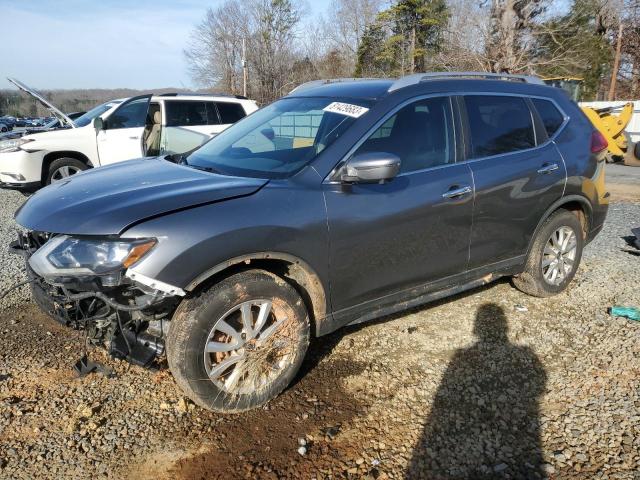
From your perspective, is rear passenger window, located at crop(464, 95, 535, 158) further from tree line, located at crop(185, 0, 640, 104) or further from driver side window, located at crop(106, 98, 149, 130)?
tree line, located at crop(185, 0, 640, 104)

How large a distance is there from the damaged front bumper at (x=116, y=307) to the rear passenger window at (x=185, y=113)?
6.38 meters

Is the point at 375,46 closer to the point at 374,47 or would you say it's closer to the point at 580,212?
the point at 374,47

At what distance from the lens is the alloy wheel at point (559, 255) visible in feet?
13.9

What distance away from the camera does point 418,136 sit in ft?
10.8

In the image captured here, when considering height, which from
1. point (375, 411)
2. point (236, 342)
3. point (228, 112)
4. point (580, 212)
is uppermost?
point (228, 112)

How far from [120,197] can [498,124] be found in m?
2.76

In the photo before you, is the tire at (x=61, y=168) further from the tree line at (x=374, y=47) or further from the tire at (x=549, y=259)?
the tree line at (x=374, y=47)

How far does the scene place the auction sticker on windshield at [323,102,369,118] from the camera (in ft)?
10.2

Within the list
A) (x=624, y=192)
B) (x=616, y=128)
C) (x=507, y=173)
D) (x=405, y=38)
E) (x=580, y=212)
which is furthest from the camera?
(x=405, y=38)

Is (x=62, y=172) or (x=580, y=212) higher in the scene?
(x=580, y=212)

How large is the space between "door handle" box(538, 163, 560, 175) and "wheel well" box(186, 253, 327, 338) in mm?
2160

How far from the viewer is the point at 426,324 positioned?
3.88 meters

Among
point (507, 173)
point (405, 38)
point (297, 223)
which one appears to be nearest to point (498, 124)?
point (507, 173)

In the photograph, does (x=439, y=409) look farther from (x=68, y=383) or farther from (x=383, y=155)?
(x=68, y=383)
